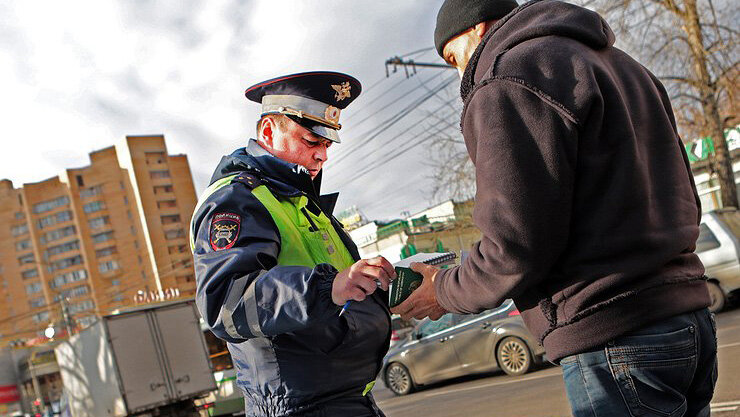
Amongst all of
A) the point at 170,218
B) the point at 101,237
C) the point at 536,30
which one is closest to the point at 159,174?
the point at 170,218

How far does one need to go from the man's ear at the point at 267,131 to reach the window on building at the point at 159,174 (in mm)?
A: 94651

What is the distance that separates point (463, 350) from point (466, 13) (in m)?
9.68

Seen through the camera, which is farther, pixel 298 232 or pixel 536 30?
pixel 298 232

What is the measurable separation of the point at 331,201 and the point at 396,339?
17342 mm

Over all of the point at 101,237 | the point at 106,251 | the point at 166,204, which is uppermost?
the point at 166,204

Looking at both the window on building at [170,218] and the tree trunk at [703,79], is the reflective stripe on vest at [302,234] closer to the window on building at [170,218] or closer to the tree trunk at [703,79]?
the tree trunk at [703,79]

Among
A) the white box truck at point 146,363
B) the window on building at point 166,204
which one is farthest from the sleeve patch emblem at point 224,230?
the window on building at point 166,204

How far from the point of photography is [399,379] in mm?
12172

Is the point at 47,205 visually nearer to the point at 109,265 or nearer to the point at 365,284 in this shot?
the point at 109,265

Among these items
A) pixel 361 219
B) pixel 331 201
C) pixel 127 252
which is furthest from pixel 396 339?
pixel 127 252

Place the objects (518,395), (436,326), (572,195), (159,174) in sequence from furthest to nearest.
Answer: (159,174), (436,326), (518,395), (572,195)

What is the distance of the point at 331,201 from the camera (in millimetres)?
2572

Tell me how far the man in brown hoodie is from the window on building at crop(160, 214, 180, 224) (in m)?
95.4

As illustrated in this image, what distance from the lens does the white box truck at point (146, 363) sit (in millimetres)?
13680
